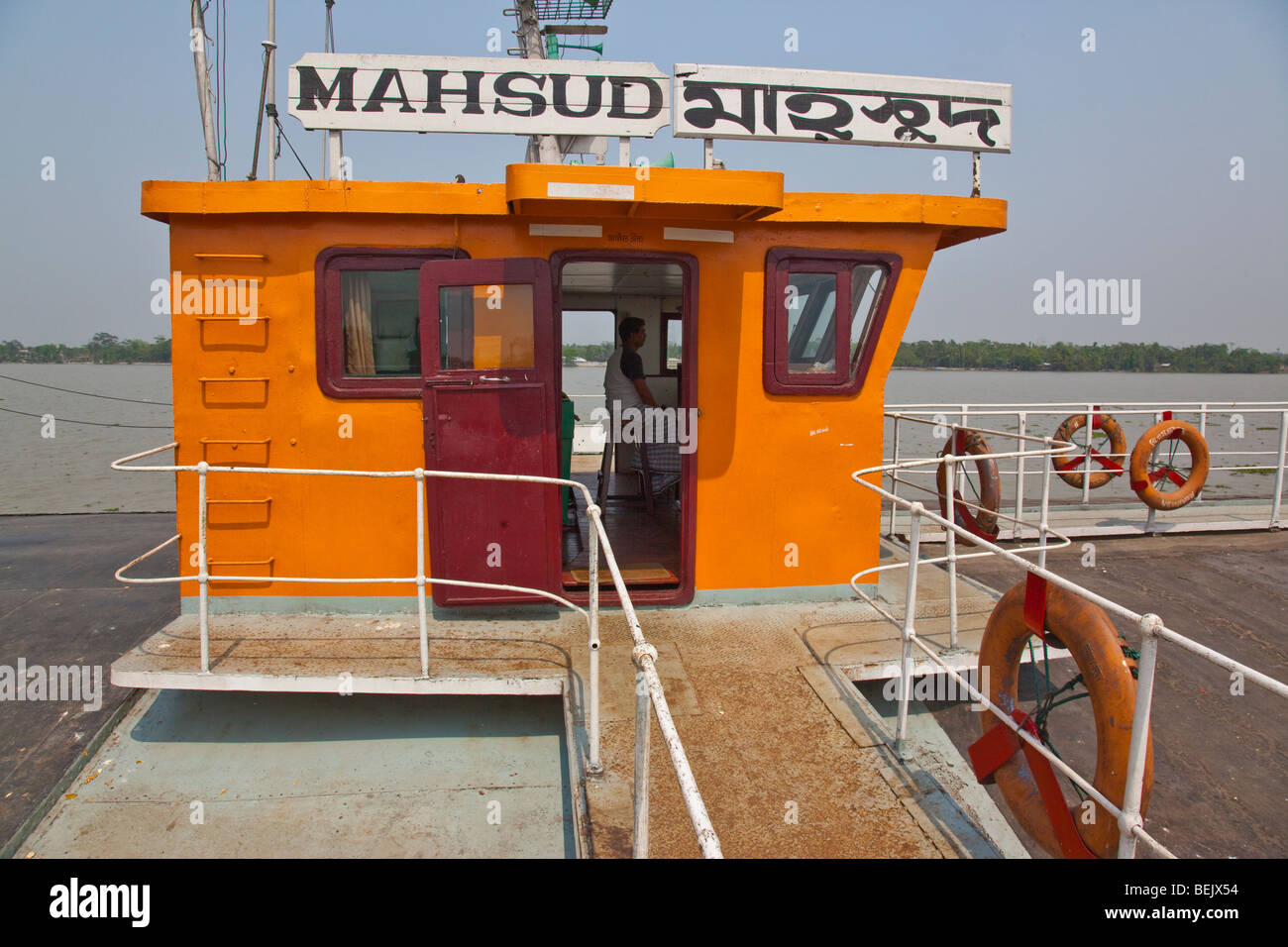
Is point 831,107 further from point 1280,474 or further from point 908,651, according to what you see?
point 1280,474

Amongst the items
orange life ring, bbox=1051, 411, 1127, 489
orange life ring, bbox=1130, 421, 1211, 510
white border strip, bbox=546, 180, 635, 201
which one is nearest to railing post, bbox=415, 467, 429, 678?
white border strip, bbox=546, 180, 635, 201

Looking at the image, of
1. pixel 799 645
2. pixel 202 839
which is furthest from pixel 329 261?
pixel 799 645

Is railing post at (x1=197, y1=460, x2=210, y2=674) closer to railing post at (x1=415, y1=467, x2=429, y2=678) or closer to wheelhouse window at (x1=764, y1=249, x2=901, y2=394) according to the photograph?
railing post at (x1=415, y1=467, x2=429, y2=678)

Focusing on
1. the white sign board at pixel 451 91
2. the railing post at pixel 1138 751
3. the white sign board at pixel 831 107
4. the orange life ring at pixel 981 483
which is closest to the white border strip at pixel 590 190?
the white sign board at pixel 451 91

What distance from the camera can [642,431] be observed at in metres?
7.02

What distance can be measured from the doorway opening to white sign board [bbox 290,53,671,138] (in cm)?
89

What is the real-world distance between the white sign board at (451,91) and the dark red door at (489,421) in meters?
0.85

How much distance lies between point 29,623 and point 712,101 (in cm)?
689

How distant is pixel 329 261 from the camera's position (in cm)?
525

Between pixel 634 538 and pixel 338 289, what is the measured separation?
312 cm

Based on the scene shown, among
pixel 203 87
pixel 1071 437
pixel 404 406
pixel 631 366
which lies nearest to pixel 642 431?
pixel 631 366

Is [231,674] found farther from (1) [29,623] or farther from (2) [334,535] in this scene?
(1) [29,623]

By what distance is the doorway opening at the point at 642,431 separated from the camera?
5.54m

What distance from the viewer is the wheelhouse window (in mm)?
5547
